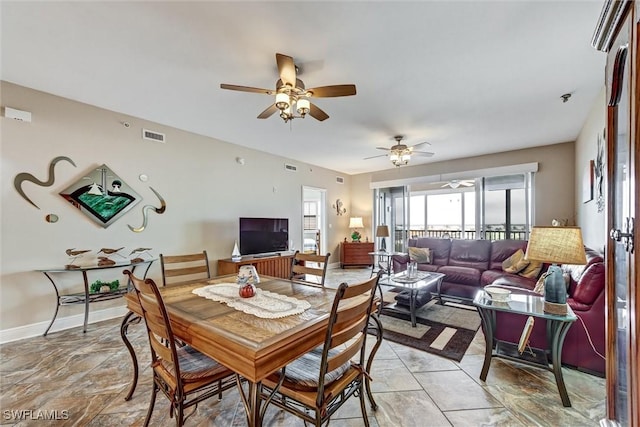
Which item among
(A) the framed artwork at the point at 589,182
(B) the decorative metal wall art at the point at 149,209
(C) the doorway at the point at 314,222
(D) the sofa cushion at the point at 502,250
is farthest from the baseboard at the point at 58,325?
(A) the framed artwork at the point at 589,182

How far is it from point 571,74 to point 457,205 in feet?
18.6

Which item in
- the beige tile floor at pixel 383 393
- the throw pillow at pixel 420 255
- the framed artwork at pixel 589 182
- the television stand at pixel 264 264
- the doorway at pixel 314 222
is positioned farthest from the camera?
the doorway at pixel 314 222

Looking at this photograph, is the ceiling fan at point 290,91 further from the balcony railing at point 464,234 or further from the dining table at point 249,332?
the balcony railing at point 464,234

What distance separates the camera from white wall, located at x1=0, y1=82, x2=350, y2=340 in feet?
9.49

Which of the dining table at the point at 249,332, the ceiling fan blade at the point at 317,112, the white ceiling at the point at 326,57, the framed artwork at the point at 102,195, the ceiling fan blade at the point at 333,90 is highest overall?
the white ceiling at the point at 326,57

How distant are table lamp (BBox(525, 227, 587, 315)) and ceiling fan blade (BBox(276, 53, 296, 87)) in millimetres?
2314

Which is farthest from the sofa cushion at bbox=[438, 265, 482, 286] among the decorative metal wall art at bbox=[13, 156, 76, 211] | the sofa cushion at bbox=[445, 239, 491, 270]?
the decorative metal wall art at bbox=[13, 156, 76, 211]

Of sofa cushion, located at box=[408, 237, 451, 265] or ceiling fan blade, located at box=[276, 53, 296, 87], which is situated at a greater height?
ceiling fan blade, located at box=[276, 53, 296, 87]

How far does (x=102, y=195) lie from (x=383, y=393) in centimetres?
394

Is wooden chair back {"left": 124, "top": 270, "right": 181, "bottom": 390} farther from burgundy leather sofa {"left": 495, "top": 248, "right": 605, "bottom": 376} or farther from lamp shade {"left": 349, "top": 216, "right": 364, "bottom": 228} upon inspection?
lamp shade {"left": 349, "top": 216, "right": 364, "bottom": 228}

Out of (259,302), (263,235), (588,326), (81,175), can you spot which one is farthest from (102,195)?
(588,326)

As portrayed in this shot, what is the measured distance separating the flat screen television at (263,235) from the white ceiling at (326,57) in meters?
1.84

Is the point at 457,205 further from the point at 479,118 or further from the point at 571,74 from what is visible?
the point at 571,74

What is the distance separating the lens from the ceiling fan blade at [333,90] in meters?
2.28
